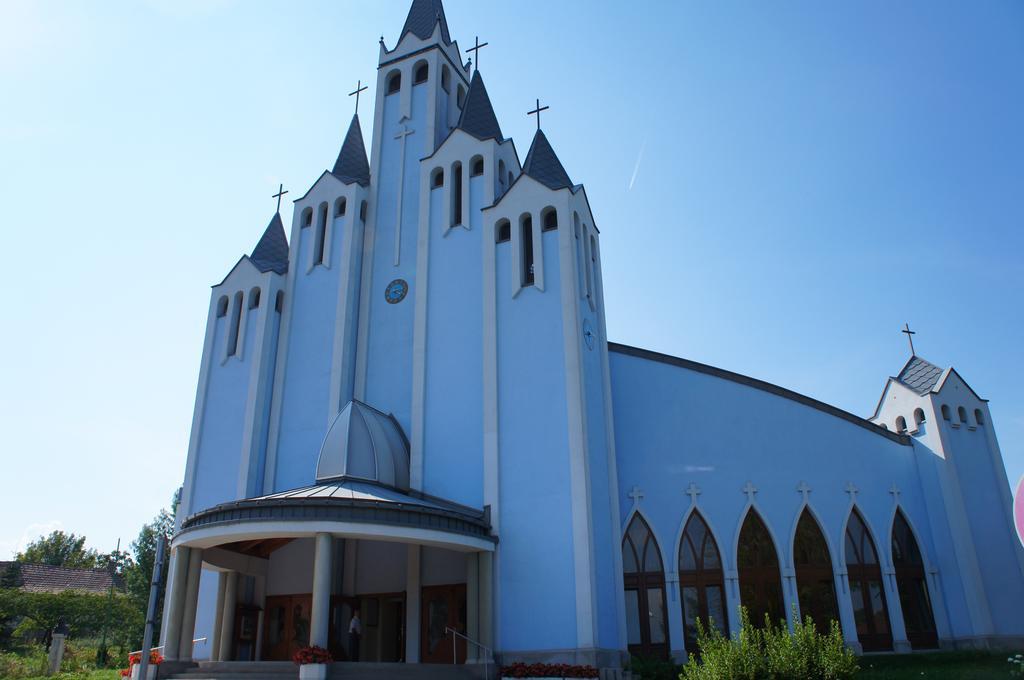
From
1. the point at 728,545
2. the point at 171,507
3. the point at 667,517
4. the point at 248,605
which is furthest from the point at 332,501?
the point at 171,507

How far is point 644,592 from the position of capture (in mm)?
21016

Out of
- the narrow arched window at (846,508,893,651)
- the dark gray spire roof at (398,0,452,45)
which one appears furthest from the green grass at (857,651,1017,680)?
the dark gray spire roof at (398,0,452,45)

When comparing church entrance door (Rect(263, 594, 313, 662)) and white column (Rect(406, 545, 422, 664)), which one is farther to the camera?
church entrance door (Rect(263, 594, 313, 662))

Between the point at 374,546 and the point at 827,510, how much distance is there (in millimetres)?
12685

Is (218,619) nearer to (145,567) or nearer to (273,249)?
(273,249)

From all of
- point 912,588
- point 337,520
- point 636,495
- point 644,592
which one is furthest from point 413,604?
point 912,588

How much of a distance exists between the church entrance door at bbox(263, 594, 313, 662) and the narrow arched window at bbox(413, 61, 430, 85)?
56.6 ft

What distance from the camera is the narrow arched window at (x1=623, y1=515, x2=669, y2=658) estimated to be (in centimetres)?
2059

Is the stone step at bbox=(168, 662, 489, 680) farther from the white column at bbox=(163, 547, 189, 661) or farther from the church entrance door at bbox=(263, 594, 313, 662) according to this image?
the church entrance door at bbox=(263, 594, 313, 662)

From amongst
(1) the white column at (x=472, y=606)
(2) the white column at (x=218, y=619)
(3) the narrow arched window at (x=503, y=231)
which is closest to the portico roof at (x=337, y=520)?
(1) the white column at (x=472, y=606)

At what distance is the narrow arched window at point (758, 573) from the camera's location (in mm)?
21203

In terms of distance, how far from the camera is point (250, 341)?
80.7ft

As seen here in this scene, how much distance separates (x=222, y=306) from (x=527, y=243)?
1083 cm

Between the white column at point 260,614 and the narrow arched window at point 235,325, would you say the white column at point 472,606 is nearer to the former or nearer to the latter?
the white column at point 260,614
